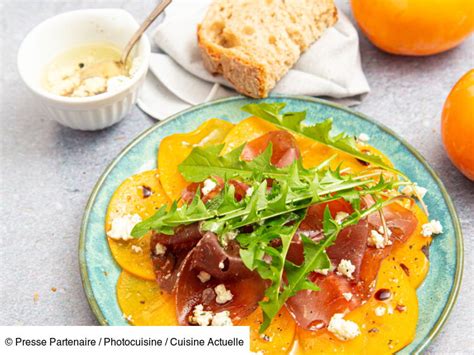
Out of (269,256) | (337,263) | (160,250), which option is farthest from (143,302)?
(337,263)

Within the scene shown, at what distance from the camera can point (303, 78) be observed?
3715 mm

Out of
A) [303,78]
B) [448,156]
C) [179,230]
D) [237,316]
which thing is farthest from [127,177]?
[448,156]

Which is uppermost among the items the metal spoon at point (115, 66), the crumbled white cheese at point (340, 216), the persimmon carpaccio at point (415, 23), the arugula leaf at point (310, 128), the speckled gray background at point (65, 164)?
the persimmon carpaccio at point (415, 23)

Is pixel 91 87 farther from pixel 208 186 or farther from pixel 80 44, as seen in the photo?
pixel 208 186

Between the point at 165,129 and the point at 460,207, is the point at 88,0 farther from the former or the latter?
the point at 460,207

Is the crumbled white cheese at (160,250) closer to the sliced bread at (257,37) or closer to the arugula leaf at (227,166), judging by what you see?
the arugula leaf at (227,166)

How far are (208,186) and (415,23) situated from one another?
5.18ft

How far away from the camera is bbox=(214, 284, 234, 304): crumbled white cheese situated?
2.66 metres

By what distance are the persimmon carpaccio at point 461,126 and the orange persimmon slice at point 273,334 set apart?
Result: 4.08ft

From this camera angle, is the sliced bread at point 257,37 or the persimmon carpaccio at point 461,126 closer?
the persimmon carpaccio at point 461,126

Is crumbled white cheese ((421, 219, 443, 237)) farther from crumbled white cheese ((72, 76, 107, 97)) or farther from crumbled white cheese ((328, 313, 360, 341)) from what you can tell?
crumbled white cheese ((72, 76, 107, 97))

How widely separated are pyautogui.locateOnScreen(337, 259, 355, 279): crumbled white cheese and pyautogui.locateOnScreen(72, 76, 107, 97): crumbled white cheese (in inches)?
62.3

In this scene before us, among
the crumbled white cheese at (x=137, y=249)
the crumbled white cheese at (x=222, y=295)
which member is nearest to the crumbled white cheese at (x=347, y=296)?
the crumbled white cheese at (x=222, y=295)

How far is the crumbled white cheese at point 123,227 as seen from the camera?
2.90 meters
